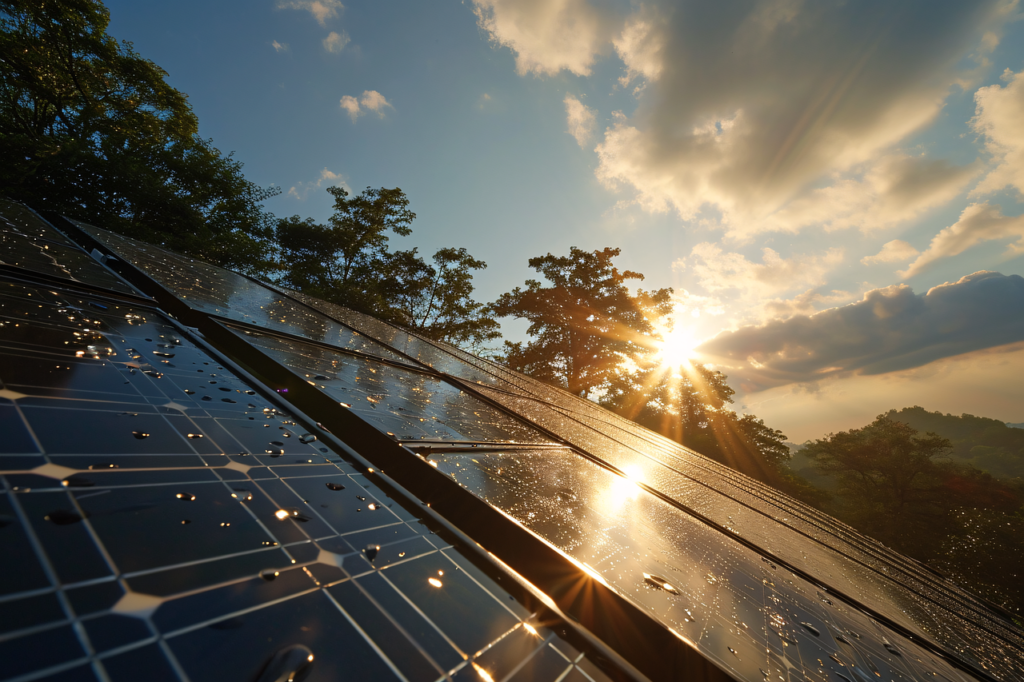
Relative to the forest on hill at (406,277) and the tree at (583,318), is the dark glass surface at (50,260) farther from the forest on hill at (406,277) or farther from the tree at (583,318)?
the tree at (583,318)

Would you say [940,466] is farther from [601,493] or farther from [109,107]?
[109,107]

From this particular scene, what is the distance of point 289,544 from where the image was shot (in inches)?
22.9

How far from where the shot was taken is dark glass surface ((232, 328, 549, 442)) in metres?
1.34

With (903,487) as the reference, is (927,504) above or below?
below

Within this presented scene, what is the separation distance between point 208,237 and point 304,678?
1997 cm

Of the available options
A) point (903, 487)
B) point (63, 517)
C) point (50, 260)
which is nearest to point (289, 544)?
point (63, 517)

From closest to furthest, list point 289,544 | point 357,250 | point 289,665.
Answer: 1. point 289,665
2. point 289,544
3. point 357,250

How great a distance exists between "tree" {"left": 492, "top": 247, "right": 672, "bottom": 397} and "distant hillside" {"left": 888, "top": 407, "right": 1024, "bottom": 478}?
5986 cm

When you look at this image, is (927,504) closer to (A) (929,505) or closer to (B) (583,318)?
(A) (929,505)

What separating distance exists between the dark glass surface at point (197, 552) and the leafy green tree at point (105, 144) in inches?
689

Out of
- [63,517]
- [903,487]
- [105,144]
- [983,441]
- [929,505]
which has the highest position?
[983,441]

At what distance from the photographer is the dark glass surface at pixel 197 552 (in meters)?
0.36

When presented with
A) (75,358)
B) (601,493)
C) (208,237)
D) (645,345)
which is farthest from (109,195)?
(645,345)

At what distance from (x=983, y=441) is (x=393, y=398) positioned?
Answer: 138480mm
